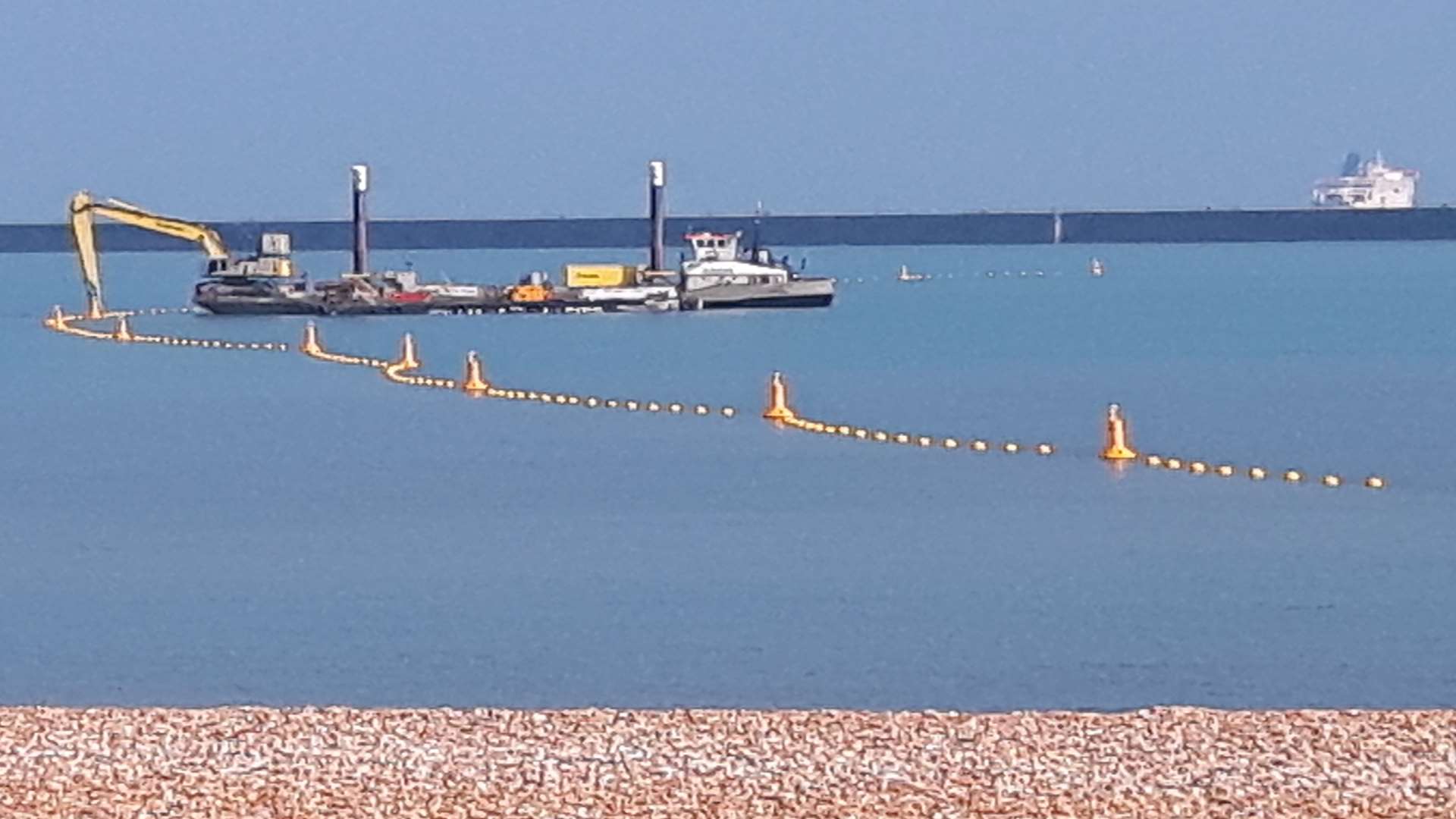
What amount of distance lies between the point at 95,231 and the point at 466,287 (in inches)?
362

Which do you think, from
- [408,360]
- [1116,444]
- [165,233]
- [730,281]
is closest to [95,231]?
[165,233]

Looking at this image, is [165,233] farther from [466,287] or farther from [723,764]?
[723,764]

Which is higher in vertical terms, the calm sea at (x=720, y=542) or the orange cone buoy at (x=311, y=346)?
the calm sea at (x=720, y=542)

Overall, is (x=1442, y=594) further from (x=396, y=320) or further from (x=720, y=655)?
(x=396, y=320)

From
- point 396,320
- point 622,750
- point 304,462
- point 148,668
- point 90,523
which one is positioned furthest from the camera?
point 396,320

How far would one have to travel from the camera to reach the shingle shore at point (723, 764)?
9453 millimetres

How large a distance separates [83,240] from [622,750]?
228 feet

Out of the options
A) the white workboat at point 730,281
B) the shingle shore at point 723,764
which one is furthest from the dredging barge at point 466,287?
the shingle shore at point 723,764

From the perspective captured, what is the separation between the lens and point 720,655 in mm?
16922

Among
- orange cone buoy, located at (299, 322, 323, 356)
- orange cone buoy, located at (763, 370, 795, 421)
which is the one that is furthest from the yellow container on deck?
orange cone buoy, located at (763, 370, 795, 421)

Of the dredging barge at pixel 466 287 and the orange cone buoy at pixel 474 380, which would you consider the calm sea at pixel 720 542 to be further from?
the dredging barge at pixel 466 287

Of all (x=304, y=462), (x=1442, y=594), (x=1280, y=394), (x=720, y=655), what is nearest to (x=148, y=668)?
(x=720, y=655)

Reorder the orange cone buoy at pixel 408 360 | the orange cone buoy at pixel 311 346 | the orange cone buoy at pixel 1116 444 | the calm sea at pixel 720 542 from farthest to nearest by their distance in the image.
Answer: the orange cone buoy at pixel 311 346, the orange cone buoy at pixel 408 360, the orange cone buoy at pixel 1116 444, the calm sea at pixel 720 542

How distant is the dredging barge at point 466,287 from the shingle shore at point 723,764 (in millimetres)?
60944
